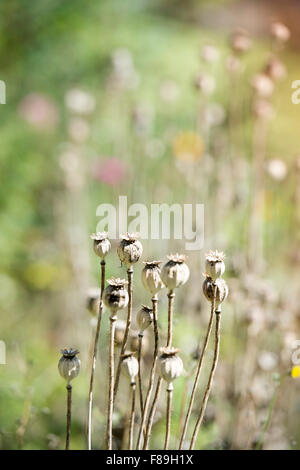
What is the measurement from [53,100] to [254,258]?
1.31 meters

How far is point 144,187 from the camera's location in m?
1.74

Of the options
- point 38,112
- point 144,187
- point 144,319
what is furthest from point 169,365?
point 38,112

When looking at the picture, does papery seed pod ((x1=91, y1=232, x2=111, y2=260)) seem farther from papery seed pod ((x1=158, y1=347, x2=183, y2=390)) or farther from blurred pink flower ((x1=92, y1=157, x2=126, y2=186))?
blurred pink flower ((x1=92, y1=157, x2=126, y2=186))

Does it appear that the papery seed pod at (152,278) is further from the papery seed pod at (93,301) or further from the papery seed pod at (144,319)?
the papery seed pod at (93,301)

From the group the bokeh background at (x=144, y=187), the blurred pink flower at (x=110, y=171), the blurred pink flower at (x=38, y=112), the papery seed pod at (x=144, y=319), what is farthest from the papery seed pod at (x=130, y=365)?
the blurred pink flower at (x=38, y=112)

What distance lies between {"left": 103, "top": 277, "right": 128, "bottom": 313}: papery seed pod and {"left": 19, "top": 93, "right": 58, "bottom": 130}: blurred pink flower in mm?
1637

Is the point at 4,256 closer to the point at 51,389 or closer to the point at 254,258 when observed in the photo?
the point at 51,389

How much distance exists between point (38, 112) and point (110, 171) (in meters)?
0.52

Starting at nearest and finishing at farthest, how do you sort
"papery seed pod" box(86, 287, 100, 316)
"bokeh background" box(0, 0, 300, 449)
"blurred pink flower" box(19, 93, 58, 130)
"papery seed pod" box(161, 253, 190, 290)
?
1. "papery seed pod" box(161, 253, 190, 290)
2. "papery seed pod" box(86, 287, 100, 316)
3. "bokeh background" box(0, 0, 300, 449)
4. "blurred pink flower" box(19, 93, 58, 130)

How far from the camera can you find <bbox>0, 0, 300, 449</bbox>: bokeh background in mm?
1070

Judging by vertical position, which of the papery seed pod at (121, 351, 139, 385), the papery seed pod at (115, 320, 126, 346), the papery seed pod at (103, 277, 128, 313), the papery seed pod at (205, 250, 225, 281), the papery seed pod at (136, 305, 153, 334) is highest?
the papery seed pod at (205, 250, 225, 281)

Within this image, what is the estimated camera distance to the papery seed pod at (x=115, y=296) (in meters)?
0.64

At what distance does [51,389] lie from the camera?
3.90ft

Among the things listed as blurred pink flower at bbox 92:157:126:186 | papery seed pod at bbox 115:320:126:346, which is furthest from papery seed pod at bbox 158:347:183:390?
blurred pink flower at bbox 92:157:126:186
